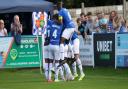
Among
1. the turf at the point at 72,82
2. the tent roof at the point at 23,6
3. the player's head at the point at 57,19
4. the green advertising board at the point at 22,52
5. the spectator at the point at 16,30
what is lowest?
the turf at the point at 72,82

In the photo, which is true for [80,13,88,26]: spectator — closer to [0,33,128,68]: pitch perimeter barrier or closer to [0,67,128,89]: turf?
[0,33,128,68]: pitch perimeter barrier

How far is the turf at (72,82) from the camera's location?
19.1 m

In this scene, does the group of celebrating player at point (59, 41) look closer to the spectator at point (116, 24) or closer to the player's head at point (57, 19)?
the player's head at point (57, 19)

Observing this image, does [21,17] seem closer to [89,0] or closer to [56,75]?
[56,75]

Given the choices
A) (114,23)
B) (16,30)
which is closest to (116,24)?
(114,23)

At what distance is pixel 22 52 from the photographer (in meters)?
27.8

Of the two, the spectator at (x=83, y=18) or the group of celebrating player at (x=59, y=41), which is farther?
the spectator at (x=83, y=18)

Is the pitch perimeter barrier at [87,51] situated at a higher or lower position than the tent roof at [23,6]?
lower

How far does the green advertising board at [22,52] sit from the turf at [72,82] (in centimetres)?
34

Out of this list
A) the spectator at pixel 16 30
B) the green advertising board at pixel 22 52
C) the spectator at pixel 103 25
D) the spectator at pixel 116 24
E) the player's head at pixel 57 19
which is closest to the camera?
the player's head at pixel 57 19

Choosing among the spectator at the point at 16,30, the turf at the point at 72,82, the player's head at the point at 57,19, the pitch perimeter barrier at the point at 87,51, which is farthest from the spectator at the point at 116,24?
the player's head at the point at 57,19

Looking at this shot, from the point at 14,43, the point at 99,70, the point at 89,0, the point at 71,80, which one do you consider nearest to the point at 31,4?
the point at 14,43

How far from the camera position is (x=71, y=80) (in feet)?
70.3

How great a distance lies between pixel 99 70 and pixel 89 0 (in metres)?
23.1
